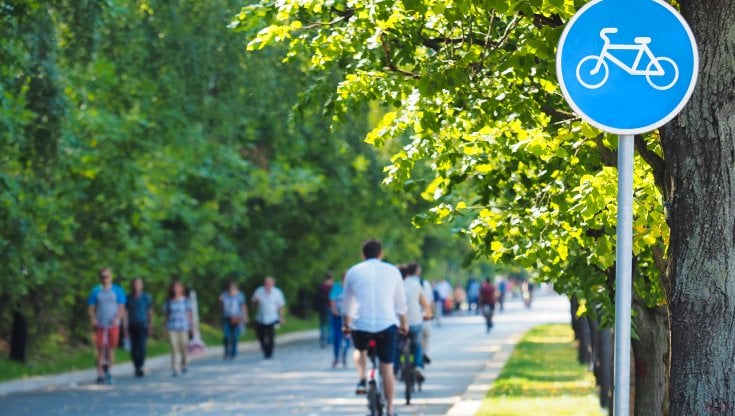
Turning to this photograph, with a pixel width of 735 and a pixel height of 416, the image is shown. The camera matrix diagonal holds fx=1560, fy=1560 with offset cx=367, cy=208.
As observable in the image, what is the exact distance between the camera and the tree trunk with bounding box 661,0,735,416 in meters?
6.61

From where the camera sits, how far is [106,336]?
23.5 m

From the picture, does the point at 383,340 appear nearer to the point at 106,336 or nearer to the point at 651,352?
the point at 651,352

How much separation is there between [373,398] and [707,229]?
785cm

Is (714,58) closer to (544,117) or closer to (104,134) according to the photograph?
(544,117)

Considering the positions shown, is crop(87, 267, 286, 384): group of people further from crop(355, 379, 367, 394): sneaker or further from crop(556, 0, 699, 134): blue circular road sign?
crop(556, 0, 699, 134): blue circular road sign

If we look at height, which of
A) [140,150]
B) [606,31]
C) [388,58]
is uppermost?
[140,150]

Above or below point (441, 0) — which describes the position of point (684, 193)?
below

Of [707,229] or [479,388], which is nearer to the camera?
[707,229]

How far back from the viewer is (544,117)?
10320mm

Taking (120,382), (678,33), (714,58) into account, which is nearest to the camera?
(678,33)

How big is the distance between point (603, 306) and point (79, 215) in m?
18.3

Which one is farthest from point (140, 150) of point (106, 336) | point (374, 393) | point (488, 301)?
point (488, 301)

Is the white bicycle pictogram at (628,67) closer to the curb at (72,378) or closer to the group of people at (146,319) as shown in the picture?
the curb at (72,378)

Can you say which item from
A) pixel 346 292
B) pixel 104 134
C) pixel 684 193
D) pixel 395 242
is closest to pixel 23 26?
pixel 346 292
